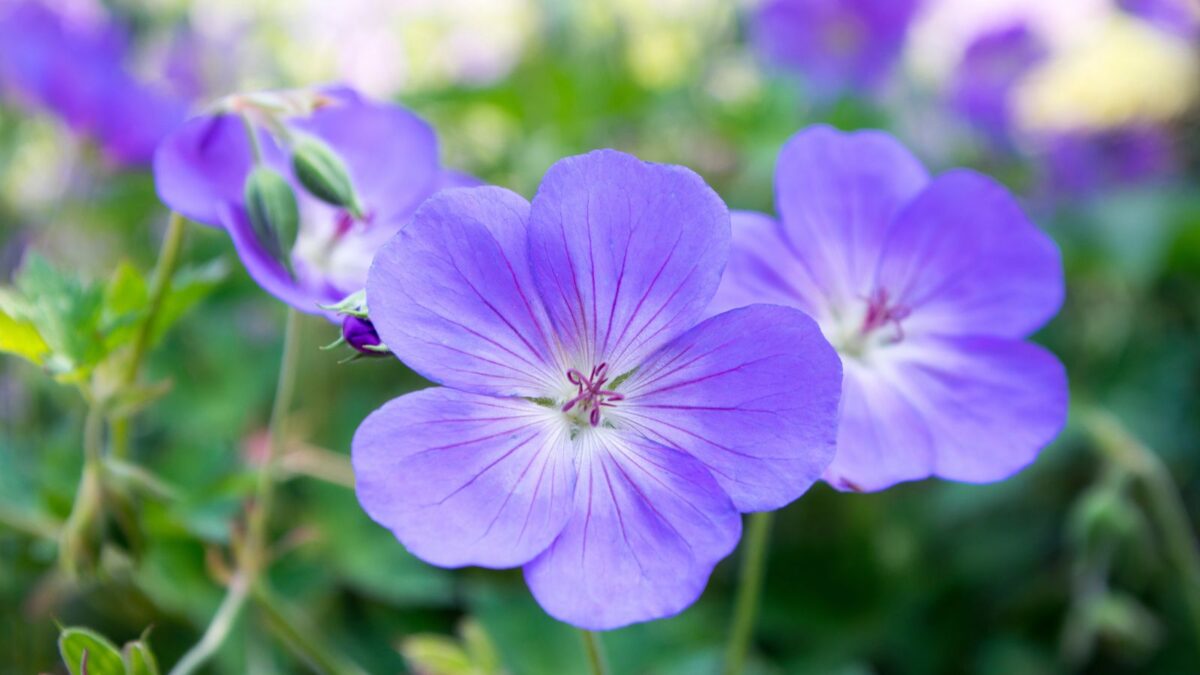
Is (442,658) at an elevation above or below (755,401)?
below

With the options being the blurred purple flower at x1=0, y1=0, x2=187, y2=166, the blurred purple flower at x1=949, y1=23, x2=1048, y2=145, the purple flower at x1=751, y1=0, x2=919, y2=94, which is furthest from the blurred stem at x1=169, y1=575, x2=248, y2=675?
the blurred purple flower at x1=949, y1=23, x2=1048, y2=145

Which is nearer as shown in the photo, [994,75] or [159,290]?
[159,290]

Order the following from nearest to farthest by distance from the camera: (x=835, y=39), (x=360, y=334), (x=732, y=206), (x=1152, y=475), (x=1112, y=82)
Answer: (x=360, y=334), (x=1152, y=475), (x=732, y=206), (x=835, y=39), (x=1112, y=82)

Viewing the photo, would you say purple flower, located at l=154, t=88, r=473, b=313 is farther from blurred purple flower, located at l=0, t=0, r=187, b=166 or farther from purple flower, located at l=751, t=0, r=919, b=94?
purple flower, located at l=751, t=0, r=919, b=94

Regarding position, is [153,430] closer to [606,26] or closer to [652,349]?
[652,349]

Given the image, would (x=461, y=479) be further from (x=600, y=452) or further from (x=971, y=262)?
(x=971, y=262)

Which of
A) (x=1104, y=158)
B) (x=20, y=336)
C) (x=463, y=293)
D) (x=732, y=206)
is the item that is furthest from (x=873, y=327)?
(x=1104, y=158)

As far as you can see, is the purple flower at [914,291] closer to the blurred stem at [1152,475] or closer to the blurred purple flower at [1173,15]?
the blurred stem at [1152,475]

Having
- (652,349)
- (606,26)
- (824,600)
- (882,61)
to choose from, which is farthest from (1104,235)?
(652,349)
